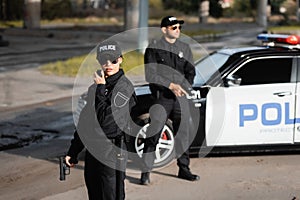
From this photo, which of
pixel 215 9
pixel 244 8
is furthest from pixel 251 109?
pixel 244 8

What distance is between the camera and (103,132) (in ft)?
17.4

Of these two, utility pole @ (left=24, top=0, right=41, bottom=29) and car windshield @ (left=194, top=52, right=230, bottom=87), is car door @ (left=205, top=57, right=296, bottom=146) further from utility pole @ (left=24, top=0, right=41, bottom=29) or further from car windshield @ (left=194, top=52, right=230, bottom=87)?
utility pole @ (left=24, top=0, right=41, bottom=29)

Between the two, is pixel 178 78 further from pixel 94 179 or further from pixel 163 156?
pixel 94 179

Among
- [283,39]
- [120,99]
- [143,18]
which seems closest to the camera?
[120,99]

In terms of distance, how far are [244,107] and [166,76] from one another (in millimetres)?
1264

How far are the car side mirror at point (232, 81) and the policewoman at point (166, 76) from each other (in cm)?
94

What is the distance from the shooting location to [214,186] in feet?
25.1

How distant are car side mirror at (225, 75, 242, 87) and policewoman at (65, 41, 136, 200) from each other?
337 centimetres

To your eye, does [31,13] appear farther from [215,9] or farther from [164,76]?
[164,76]

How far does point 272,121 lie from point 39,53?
1978 centimetres

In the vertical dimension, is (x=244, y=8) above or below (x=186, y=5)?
below

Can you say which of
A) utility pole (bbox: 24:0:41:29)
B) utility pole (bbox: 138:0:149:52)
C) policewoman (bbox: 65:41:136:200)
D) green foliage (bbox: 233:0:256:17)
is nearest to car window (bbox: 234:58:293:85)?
policewoman (bbox: 65:41:136:200)

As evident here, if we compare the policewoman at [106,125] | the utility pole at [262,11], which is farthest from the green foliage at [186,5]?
the policewoman at [106,125]

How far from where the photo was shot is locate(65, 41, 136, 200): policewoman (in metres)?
5.25
